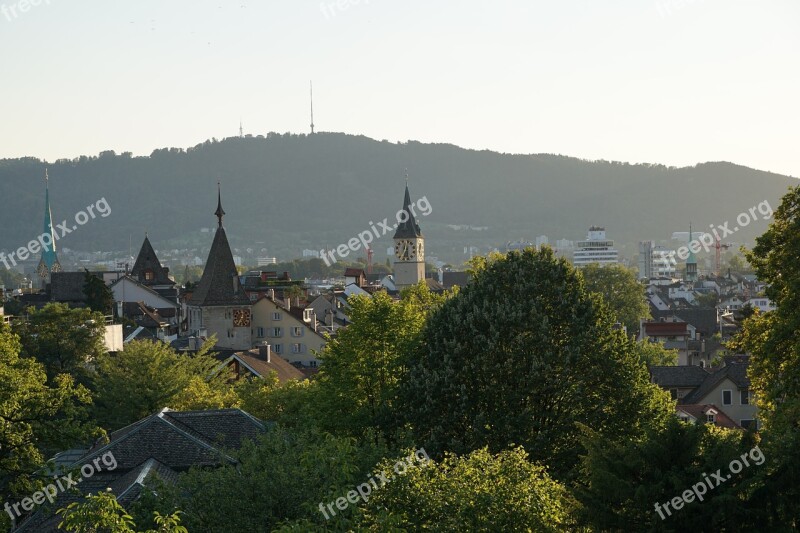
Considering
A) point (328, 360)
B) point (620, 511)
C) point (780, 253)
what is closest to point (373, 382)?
point (328, 360)

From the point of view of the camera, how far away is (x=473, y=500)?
942 inches

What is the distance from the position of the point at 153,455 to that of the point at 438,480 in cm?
1344

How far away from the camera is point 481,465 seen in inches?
1015

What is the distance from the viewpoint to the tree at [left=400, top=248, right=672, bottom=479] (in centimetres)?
3522

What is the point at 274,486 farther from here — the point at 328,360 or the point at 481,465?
the point at 328,360

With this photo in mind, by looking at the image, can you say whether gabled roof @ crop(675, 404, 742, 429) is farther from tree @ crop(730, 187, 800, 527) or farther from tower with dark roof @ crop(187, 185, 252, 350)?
tower with dark roof @ crop(187, 185, 252, 350)

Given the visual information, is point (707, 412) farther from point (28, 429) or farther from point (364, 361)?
point (28, 429)

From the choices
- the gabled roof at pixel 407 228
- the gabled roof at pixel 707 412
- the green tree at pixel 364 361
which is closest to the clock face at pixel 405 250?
the gabled roof at pixel 407 228

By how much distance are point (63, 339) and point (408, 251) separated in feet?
298

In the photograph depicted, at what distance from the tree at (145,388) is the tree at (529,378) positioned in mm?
18180

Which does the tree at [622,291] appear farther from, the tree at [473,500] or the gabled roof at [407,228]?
the tree at [473,500]

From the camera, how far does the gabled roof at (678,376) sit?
7206 centimetres

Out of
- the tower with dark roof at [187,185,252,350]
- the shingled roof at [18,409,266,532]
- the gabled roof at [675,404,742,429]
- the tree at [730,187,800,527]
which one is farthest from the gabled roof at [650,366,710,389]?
the shingled roof at [18,409,266,532]

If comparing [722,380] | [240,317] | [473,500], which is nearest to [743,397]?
[722,380]
